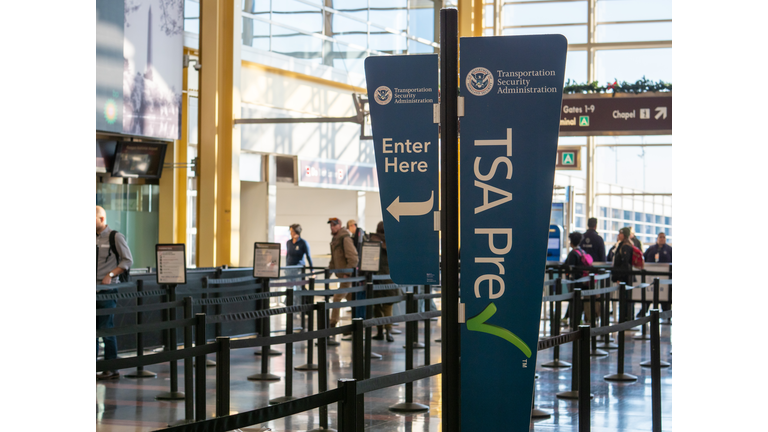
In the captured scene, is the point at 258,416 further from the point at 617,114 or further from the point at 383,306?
the point at 617,114

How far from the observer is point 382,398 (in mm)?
7508

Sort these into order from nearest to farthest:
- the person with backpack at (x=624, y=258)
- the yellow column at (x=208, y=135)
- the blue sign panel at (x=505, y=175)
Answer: the blue sign panel at (x=505, y=175)
the person with backpack at (x=624, y=258)
the yellow column at (x=208, y=135)

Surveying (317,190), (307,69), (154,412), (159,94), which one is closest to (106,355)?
(154,412)

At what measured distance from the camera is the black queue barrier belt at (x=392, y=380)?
3.70 meters

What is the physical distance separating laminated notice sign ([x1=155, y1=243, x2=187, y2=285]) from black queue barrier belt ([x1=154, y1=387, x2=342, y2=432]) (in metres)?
5.99

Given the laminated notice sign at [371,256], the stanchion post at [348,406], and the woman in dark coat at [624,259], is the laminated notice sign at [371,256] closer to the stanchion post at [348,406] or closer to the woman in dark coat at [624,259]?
the woman in dark coat at [624,259]

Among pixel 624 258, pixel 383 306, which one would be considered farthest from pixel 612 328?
pixel 624 258

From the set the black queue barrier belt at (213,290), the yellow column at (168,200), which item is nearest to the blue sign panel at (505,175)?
the black queue barrier belt at (213,290)

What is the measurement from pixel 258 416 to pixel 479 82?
5.73 ft

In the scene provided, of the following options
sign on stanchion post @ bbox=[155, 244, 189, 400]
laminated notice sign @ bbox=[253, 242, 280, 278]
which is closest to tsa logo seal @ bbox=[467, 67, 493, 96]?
sign on stanchion post @ bbox=[155, 244, 189, 400]

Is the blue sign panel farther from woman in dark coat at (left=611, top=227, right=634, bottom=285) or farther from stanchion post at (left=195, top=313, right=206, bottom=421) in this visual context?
woman in dark coat at (left=611, top=227, right=634, bottom=285)

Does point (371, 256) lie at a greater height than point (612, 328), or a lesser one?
greater

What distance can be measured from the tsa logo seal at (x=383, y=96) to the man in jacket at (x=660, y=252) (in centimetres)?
1254

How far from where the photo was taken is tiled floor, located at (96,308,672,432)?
256 inches
